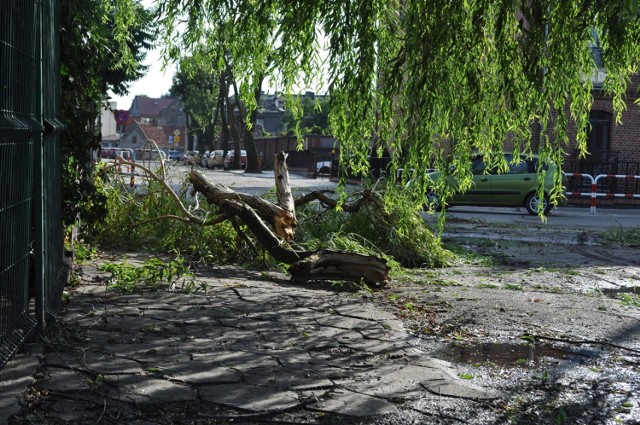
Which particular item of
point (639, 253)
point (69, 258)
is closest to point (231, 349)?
point (69, 258)

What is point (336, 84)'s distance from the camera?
259 inches

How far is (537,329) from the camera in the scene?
666cm

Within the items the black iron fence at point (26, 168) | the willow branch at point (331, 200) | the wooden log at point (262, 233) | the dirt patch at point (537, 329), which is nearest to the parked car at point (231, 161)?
the dirt patch at point (537, 329)

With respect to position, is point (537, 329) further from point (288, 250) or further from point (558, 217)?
point (558, 217)

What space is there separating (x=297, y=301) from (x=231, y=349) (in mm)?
1899

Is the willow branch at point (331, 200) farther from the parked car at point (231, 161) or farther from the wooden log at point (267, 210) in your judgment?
the parked car at point (231, 161)

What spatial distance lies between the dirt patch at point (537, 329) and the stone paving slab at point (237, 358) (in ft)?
0.94

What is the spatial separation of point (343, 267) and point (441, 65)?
8.86ft

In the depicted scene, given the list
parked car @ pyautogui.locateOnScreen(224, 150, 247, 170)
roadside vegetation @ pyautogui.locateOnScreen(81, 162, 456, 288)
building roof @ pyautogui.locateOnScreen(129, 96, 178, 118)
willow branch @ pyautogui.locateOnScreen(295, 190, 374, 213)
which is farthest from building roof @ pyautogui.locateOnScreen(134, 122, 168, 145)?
willow branch @ pyautogui.locateOnScreen(295, 190, 374, 213)

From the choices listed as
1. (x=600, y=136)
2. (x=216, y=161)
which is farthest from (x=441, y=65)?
(x=216, y=161)

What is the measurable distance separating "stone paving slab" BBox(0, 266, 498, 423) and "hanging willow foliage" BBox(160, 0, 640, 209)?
56.6 inches

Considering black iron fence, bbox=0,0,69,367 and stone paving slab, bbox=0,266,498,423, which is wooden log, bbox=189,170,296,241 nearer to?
stone paving slab, bbox=0,266,498,423

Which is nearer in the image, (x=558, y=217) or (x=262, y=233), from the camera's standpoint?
(x=262, y=233)

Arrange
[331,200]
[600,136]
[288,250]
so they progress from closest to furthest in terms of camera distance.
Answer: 1. [288,250]
2. [331,200]
3. [600,136]
